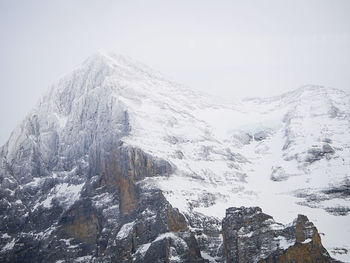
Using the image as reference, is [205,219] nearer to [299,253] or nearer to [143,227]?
[143,227]

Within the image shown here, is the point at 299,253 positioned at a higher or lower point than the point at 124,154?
lower

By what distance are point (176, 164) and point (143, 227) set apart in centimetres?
4157

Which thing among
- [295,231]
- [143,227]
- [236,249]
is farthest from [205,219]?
[295,231]

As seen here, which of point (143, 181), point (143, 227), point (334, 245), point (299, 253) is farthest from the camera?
point (143, 181)

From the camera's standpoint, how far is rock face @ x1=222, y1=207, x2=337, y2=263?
12475 cm

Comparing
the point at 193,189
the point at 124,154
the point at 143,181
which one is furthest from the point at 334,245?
the point at 124,154

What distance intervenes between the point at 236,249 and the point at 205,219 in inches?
1313

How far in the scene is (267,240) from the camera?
130250mm

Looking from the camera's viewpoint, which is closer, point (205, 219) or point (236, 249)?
point (236, 249)

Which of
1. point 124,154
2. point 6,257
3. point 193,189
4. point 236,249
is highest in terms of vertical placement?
point 124,154

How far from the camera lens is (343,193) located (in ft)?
615

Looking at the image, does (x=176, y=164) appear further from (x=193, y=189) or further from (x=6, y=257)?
(x=6, y=257)

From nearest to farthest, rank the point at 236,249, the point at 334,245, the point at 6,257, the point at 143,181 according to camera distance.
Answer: the point at 236,249, the point at 334,245, the point at 143,181, the point at 6,257

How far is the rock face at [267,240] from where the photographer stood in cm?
12475
